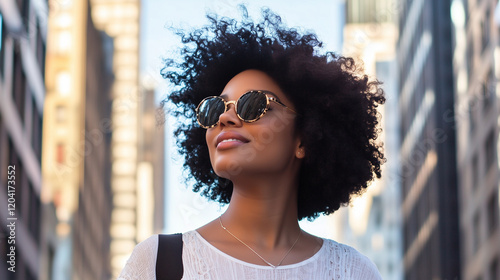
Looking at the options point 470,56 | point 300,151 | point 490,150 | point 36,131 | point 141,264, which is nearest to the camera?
point 141,264

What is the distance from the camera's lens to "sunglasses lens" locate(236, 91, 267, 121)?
160 inches

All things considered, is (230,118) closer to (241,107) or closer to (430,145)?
(241,107)

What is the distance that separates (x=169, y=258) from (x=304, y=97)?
1.18 m

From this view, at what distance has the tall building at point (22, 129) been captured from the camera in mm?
28266

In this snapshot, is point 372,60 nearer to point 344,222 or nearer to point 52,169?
point 344,222

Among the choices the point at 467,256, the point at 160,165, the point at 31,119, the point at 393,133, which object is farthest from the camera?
the point at 160,165

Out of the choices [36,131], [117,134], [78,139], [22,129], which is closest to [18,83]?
[22,129]

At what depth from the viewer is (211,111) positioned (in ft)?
13.6

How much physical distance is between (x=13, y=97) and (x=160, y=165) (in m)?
153

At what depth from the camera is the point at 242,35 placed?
4676 mm

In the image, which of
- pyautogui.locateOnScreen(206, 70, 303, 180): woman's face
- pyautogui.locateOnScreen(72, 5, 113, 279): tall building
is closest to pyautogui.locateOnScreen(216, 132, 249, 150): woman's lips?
pyautogui.locateOnScreen(206, 70, 303, 180): woman's face

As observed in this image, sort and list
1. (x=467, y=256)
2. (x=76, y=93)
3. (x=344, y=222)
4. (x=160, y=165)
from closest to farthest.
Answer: (x=467, y=256)
(x=76, y=93)
(x=344, y=222)
(x=160, y=165)

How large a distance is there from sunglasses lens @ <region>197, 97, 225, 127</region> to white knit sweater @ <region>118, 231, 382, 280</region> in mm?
538

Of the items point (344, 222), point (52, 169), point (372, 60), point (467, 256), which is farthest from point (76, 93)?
point (344, 222)
